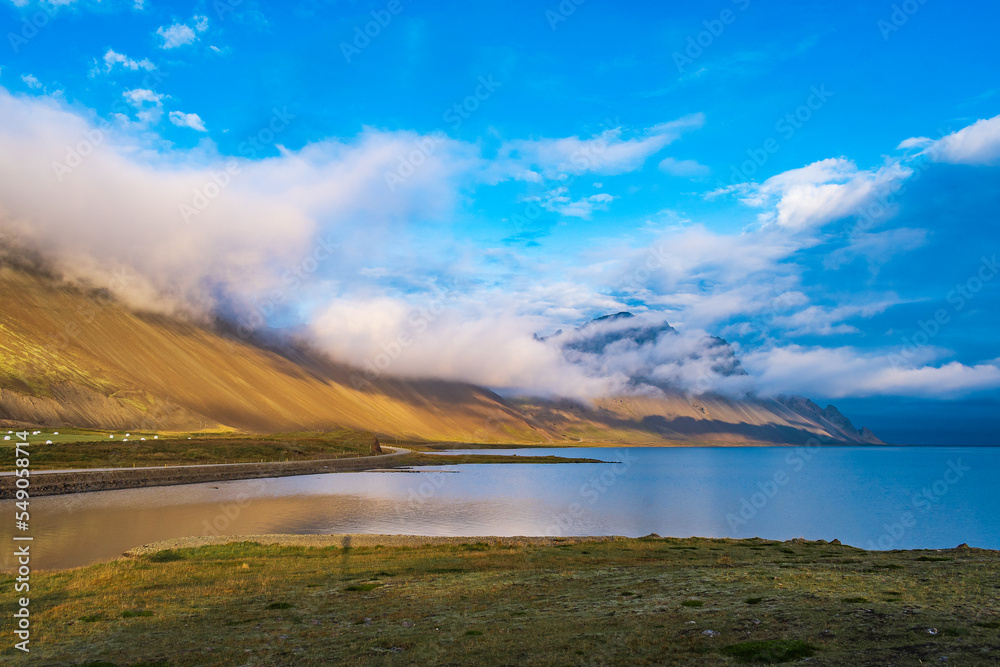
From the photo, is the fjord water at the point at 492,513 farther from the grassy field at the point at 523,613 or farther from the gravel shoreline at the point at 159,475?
the grassy field at the point at 523,613

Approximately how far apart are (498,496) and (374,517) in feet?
117

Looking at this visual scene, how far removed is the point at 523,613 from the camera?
62.1ft

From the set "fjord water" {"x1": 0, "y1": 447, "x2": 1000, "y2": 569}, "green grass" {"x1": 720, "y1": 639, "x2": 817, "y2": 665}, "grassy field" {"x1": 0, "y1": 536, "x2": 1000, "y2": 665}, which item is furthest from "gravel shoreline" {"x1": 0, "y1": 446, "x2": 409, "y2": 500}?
"green grass" {"x1": 720, "y1": 639, "x2": 817, "y2": 665}

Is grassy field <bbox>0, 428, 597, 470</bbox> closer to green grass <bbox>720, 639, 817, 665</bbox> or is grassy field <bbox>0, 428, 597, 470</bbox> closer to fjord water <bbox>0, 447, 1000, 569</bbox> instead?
fjord water <bbox>0, 447, 1000, 569</bbox>

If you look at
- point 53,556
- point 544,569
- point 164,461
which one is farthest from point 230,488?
point 544,569

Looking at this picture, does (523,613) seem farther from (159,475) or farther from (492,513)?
(159,475)

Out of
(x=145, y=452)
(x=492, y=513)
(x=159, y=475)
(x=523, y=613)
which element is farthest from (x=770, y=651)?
(x=145, y=452)

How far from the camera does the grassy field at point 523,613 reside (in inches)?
542

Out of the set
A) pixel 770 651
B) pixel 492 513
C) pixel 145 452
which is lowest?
pixel 492 513

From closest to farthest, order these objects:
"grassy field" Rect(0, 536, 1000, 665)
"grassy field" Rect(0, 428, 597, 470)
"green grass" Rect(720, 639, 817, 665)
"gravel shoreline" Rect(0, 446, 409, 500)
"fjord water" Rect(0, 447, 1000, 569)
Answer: "green grass" Rect(720, 639, 817, 665), "grassy field" Rect(0, 536, 1000, 665), "fjord water" Rect(0, 447, 1000, 569), "gravel shoreline" Rect(0, 446, 409, 500), "grassy field" Rect(0, 428, 597, 470)

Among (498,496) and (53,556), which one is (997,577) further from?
(498,496)

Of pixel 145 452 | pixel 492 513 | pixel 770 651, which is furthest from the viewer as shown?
pixel 145 452

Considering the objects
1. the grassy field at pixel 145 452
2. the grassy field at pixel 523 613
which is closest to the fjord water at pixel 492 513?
the grassy field at pixel 523 613

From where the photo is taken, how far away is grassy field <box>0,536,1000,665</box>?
13.8 m
